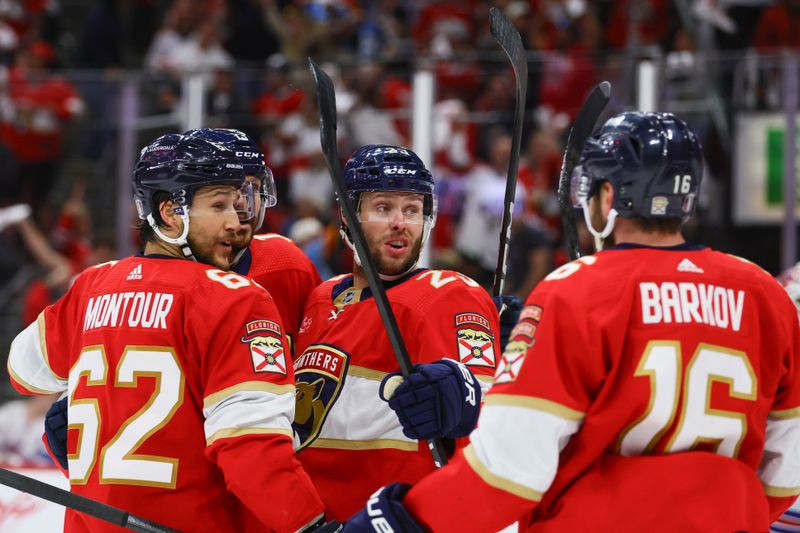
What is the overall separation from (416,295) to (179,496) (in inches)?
27.7

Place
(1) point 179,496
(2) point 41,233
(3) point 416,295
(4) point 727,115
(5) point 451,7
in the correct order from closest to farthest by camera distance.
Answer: (1) point 179,496
(3) point 416,295
(4) point 727,115
(2) point 41,233
(5) point 451,7

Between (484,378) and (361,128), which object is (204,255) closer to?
(484,378)

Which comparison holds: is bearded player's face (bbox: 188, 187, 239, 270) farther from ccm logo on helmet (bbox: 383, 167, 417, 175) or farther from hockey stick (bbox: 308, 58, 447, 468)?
ccm logo on helmet (bbox: 383, 167, 417, 175)

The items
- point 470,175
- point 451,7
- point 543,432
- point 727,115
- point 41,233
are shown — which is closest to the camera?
point 543,432

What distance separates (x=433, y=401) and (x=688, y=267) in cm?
59

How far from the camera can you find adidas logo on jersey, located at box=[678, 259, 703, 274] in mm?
2006

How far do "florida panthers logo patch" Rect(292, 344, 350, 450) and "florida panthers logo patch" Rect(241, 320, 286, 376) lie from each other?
31 cm

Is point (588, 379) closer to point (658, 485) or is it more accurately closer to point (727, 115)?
point (658, 485)

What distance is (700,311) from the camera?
77.9 inches

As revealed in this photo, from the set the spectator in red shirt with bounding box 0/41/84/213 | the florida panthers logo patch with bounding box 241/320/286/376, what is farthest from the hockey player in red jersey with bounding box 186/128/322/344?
the spectator in red shirt with bounding box 0/41/84/213

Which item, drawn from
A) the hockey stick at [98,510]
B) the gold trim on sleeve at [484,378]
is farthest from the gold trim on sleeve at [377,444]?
the hockey stick at [98,510]

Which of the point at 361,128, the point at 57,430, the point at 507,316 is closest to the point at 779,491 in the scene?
the point at 507,316

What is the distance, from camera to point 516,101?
2979mm

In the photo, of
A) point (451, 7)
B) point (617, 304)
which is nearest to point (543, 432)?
point (617, 304)
